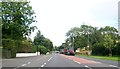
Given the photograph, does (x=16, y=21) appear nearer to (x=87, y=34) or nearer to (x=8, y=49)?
(x=8, y=49)

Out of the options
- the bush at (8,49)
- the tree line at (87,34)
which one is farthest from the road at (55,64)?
the tree line at (87,34)

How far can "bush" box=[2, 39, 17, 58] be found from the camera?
56894 mm

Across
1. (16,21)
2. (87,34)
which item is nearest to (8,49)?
(16,21)

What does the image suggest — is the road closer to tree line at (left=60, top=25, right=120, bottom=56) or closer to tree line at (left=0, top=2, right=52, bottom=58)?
tree line at (left=0, top=2, right=52, bottom=58)

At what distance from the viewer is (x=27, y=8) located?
244ft

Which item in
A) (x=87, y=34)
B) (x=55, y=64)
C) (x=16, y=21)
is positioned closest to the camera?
(x=55, y=64)

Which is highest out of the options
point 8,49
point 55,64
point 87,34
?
point 87,34

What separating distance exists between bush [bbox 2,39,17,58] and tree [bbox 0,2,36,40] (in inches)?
402

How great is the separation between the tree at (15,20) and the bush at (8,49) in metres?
10.2

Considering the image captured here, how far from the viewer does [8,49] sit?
5925 centimetres

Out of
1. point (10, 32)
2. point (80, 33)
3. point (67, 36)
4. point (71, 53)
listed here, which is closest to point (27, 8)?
point (10, 32)

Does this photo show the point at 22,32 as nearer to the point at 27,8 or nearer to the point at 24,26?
the point at 24,26

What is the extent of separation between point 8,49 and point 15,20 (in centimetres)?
1410

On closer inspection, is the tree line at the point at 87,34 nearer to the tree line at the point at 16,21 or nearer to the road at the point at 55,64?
the tree line at the point at 16,21
